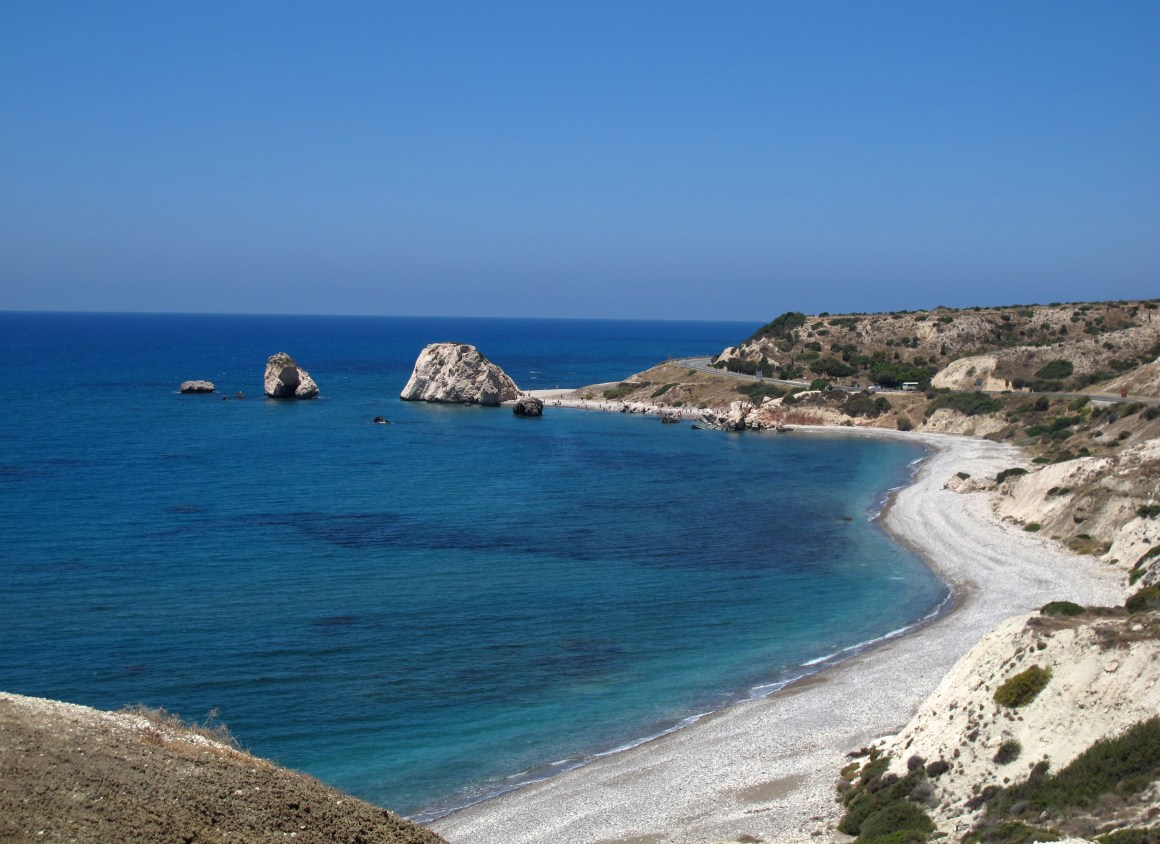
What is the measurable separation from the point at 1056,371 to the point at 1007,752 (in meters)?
92.6

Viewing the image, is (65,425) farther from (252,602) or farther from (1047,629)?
(1047,629)

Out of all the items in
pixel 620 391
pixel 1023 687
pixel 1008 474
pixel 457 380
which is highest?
pixel 457 380

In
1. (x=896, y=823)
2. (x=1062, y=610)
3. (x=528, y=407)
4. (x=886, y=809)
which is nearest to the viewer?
(x=896, y=823)

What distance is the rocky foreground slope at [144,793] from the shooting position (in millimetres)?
12953

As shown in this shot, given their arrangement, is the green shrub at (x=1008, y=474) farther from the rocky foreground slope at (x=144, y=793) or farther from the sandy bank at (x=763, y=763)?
the rocky foreground slope at (x=144, y=793)

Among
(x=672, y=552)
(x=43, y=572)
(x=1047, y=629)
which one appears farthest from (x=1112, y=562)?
(x=43, y=572)

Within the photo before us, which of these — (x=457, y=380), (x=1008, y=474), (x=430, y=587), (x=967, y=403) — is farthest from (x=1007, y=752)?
(x=457, y=380)

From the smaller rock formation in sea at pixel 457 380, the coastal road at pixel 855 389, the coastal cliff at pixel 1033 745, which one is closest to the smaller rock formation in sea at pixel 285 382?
the smaller rock formation in sea at pixel 457 380

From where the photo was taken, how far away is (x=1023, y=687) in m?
23.2

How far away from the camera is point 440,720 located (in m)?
30.0

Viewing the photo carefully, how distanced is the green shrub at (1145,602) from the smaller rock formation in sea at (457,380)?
100913 millimetres

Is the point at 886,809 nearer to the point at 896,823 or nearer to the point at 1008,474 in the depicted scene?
the point at 896,823

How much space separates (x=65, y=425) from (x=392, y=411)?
3522 centimetres

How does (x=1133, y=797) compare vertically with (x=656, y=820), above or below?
above
